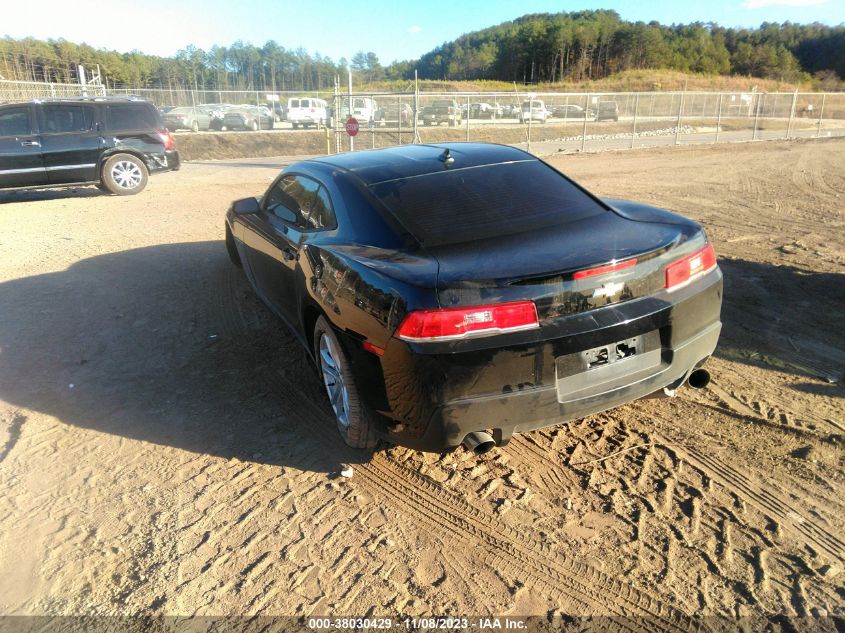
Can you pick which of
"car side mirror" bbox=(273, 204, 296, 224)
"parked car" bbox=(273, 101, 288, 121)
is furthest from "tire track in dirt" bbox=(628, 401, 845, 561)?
"parked car" bbox=(273, 101, 288, 121)

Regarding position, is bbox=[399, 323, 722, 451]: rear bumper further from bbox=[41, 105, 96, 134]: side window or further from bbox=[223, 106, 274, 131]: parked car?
bbox=[223, 106, 274, 131]: parked car

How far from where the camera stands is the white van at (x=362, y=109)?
2611cm

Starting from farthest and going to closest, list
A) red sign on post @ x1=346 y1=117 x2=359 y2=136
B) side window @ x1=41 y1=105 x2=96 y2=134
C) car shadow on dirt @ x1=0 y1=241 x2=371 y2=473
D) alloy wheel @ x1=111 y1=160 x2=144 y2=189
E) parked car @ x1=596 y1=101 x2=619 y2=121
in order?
parked car @ x1=596 y1=101 x2=619 y2=121 < red sign on post @ x1=346 y1=117 x2=359 y2=136 < alloy wheel @ x1=111 y1=160 x2=144 y2=189 < side window @ x1=41 y1=105 x2=96 y2=134 < car shadow on dirt @ x1=0 y1=241 x2=371 y2=473

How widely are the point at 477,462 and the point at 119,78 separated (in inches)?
2801

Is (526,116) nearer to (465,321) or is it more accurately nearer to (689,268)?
(689,268)

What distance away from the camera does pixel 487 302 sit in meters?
2.76

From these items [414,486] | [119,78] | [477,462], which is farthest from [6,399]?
[119,78]

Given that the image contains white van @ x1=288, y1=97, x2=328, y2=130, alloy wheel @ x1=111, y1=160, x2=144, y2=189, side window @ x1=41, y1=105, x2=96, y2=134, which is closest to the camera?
side window @ x1=41, y1=105, x2=96, y2=134

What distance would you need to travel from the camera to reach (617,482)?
323 centimetres

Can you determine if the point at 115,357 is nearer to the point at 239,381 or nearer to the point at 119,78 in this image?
the point at 239,381

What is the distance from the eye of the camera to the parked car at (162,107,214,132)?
95.4ft

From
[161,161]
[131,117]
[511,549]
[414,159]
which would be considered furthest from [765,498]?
[131,117]

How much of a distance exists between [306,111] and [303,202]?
3151 centimetres

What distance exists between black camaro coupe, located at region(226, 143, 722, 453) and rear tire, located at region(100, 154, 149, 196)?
419 inches
